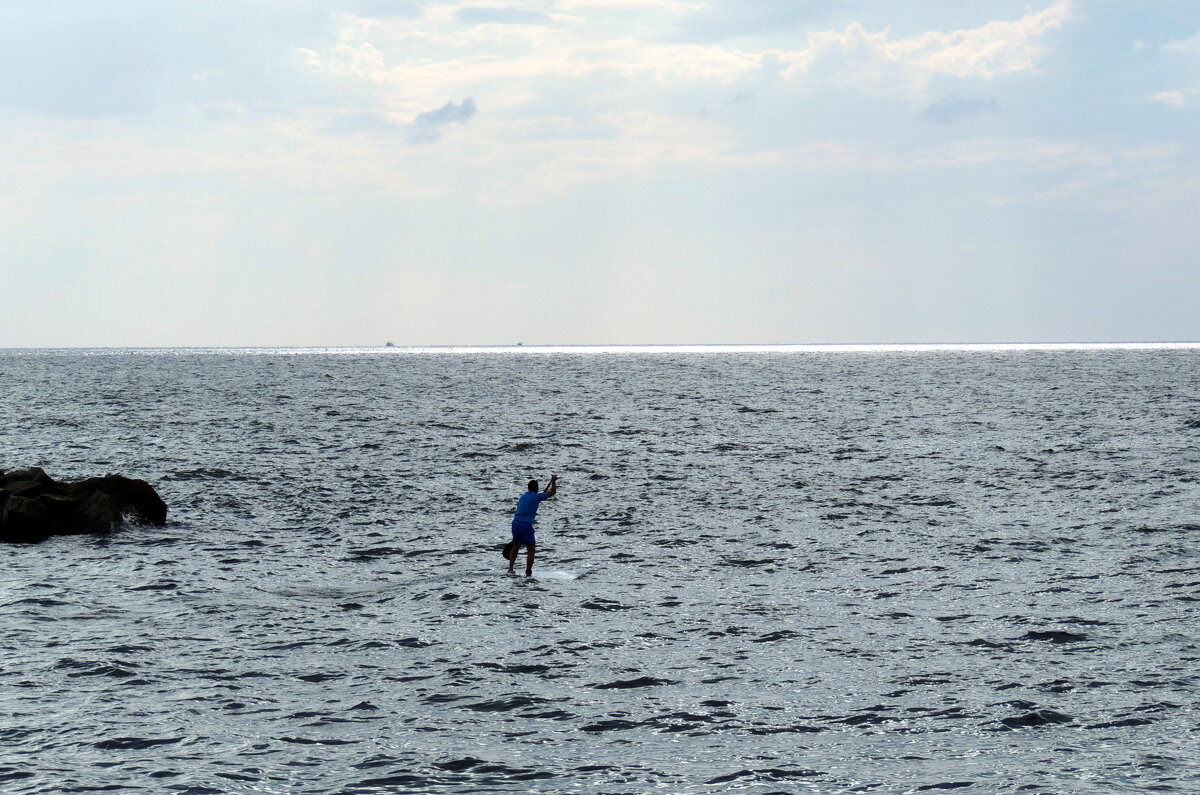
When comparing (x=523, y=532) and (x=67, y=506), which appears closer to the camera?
(x=523, y=532)

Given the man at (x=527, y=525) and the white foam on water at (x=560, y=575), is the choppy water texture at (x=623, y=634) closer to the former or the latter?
the white foam on water at (x=560, y=575)

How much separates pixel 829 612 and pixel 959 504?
1741cm

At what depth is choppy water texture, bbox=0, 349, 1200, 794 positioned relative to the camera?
13.8 m

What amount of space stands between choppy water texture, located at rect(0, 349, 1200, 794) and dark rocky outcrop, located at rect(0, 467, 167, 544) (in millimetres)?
767

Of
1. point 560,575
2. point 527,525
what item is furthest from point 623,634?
point 527,525

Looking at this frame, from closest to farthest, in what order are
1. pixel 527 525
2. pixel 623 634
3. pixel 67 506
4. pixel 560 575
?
pixel 623 634 < pixel 527 525 < pixel 560 575 < pixel 67 506

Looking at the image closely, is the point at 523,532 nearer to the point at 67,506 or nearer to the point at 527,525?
the point at 527,525

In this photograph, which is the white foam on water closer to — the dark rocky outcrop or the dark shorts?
the dark shorts

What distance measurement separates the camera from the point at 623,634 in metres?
20.1

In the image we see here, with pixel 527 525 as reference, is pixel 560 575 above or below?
below

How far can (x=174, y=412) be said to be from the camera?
84250 mm

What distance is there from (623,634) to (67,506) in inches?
761

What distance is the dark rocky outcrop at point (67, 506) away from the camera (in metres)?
29.8

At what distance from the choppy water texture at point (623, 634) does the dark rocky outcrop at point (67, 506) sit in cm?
77
